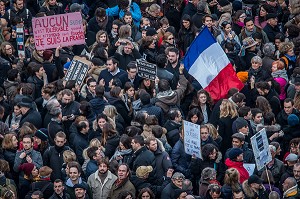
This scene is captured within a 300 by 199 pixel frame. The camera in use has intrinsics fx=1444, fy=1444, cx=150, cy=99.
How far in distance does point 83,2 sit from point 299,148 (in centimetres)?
944

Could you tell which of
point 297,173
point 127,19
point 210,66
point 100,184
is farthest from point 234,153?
point 127,19

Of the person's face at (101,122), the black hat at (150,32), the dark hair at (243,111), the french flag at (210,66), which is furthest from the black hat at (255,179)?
the black hat at (150,32)

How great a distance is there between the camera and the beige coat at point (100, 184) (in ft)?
75.2

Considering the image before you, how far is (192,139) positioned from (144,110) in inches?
68.5

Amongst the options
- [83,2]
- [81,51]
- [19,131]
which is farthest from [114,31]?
[19,131]

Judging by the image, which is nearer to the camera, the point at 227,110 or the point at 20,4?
the point at 227,110

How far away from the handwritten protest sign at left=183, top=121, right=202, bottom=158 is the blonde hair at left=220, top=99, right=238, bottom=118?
146cm

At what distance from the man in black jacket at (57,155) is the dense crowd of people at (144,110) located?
2 cm

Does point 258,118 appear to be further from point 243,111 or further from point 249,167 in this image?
point 249,167

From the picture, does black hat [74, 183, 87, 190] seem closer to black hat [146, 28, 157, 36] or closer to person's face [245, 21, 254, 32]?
black hat [146, 28, 157, 36]

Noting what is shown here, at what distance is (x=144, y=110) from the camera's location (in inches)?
979

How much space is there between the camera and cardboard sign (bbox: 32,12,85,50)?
92.2ft

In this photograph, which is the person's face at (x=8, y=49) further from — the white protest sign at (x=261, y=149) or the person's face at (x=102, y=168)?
the white protest sign at (x=261, y=149)

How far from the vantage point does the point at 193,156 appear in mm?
23391
